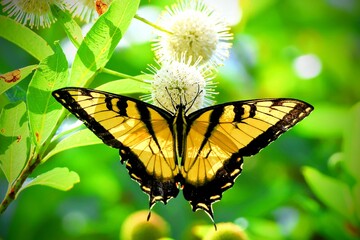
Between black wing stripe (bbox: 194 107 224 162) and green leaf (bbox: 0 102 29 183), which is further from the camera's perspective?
black wing stripe (bbox: 194 107 224 162)

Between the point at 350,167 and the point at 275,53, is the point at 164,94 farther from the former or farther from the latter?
the point at 275,53

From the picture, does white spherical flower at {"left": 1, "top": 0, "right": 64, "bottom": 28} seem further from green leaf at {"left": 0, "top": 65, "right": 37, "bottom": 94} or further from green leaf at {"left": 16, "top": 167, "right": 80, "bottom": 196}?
green leaf at {"left": 16, "top": 167, "right": 80, "bottom": 196}

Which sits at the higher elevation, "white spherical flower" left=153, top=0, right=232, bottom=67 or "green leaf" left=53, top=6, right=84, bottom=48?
"white spherical flower" left=153, top=0, right=232, bottom=67

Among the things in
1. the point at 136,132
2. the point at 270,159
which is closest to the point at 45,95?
the point at 136,132

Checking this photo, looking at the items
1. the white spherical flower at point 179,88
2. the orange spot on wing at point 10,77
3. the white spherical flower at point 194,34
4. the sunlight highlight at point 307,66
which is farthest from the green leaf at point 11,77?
the sunlight highlight at point 307,66

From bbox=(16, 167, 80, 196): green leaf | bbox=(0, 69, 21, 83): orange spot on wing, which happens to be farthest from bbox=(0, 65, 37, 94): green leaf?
bbox=(16, 167, 80, 196): green leaf

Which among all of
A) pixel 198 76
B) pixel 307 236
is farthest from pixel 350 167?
pixel 198 76

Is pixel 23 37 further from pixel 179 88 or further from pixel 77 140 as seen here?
pixel 179 88
